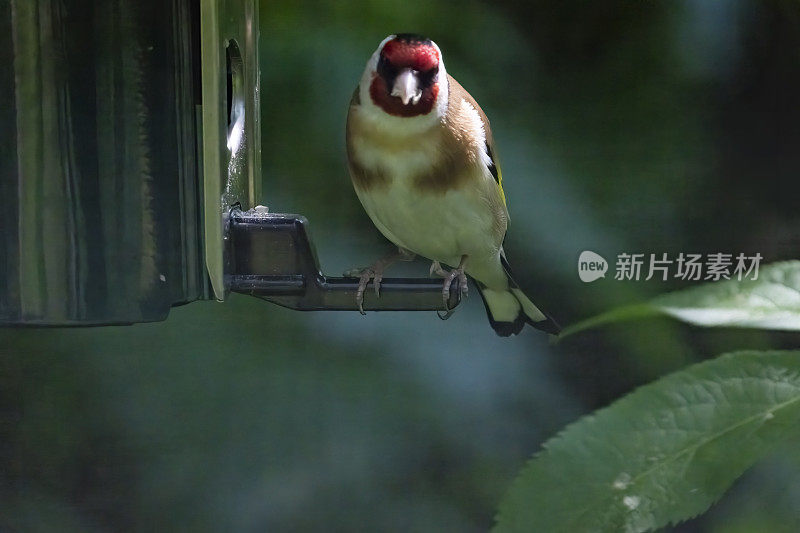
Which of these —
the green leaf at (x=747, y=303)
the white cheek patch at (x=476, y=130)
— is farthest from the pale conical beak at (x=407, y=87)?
the green leaf at (x=747, y=303)

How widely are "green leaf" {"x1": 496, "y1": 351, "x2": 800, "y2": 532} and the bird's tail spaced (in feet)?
2.95

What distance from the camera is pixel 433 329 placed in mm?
1365

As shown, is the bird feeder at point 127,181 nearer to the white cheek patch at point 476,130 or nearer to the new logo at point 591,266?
the white cheek patch at point 476,130

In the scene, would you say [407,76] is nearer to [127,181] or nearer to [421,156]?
[421,156]

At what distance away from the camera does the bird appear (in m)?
1.04

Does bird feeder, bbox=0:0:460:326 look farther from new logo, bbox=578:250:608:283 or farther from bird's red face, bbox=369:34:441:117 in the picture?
new logo, bbox=578:250:608:283

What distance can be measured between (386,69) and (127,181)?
33 cm

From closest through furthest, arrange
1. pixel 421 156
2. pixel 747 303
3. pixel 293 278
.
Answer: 1. pixel 747 303
2. pixel 293 278
3. pixel 421 156

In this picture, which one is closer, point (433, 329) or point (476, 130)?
point (476, 130)

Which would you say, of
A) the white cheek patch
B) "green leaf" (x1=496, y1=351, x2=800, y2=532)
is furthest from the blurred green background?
"green leaf" (x1=496, y1=351, x2=800, y2=532)

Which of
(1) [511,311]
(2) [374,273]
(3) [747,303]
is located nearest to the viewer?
(3) [747,303]

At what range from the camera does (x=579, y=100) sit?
4.27 feet

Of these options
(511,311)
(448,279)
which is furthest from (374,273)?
(511,311)

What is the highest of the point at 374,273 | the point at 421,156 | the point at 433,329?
the point at 421,156
